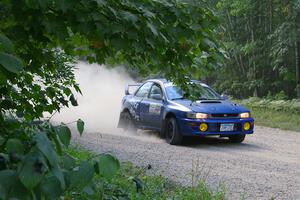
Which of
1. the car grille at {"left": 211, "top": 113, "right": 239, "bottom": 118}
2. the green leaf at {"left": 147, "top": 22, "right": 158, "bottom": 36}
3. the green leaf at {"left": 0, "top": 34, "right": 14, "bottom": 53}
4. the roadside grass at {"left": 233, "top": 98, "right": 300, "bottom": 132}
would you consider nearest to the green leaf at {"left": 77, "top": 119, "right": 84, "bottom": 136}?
the green leaf at {"left": 0, "top": 34, "right": 14, "bottom": 53}

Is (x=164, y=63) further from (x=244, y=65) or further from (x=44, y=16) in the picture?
(x=244, y=65)

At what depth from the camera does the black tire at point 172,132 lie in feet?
38.4

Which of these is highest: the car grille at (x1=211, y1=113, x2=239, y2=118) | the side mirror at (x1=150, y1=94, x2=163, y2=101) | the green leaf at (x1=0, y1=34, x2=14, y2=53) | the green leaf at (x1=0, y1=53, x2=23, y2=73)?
the side mirror at (x1=150, y1=94, x2=163, y2=101)

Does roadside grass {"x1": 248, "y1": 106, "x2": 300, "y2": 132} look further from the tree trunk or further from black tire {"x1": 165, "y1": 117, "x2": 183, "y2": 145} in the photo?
the tree trunk

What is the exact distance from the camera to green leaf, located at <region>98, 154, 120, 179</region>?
1621mm

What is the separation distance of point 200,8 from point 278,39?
2601cm

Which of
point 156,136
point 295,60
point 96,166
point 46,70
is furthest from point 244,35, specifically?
point 96,166

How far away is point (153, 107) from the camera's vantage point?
12938mm

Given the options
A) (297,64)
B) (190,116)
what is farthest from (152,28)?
(297,64)

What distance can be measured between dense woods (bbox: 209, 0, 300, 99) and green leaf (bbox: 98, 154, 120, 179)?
25.2m

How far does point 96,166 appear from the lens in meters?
1.62

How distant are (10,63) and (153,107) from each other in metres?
11.3

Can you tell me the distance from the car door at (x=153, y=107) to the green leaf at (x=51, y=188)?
436 inches

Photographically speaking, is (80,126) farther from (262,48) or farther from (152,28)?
(262,48)
